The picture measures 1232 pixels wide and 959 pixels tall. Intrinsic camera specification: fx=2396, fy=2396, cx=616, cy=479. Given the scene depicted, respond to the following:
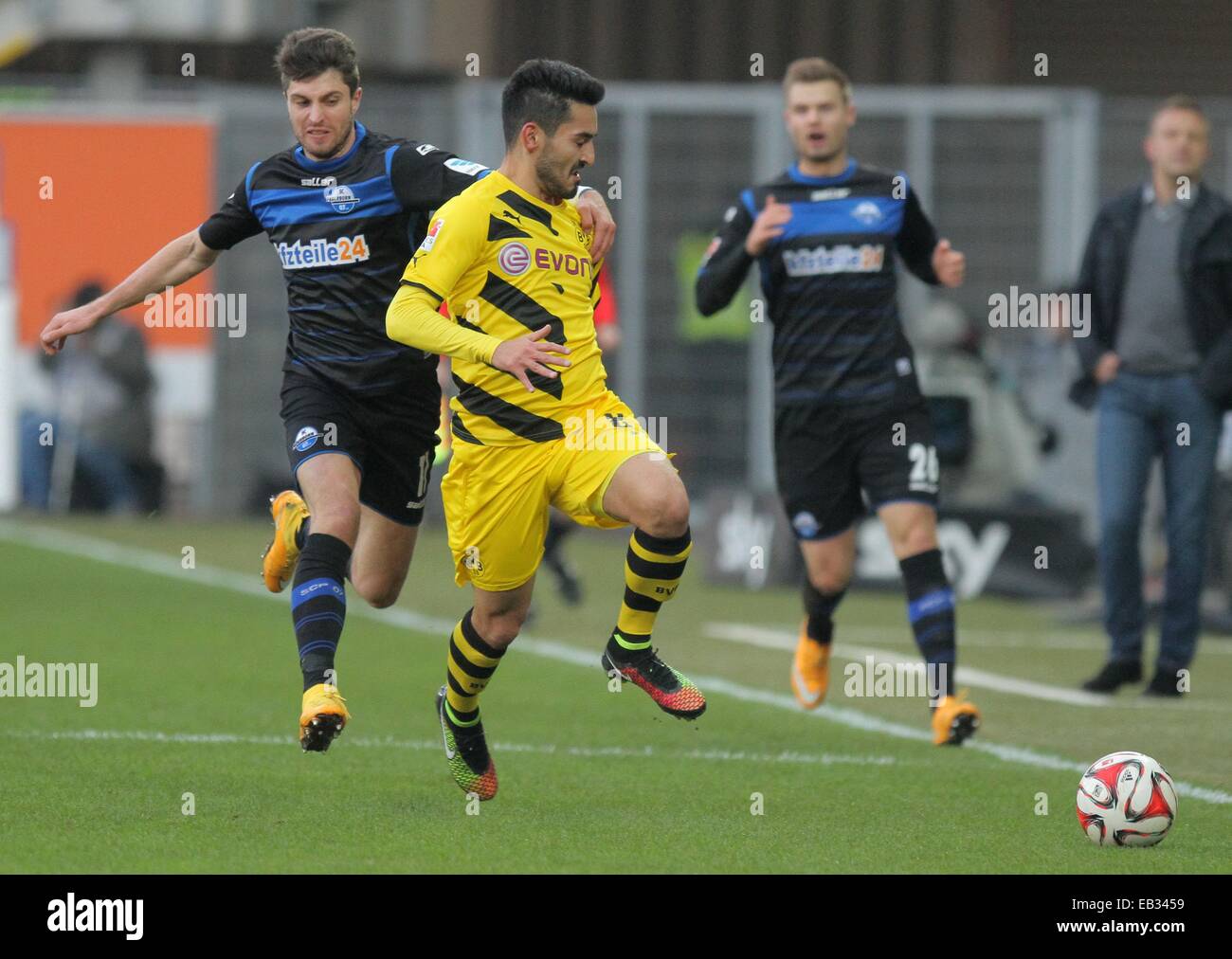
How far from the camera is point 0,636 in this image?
11562 mm

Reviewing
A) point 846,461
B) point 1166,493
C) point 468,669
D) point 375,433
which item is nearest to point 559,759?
point 468,669

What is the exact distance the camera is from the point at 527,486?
6859 mm

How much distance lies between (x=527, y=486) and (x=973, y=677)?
14.8 ft

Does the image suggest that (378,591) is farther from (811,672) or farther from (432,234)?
(811,672)

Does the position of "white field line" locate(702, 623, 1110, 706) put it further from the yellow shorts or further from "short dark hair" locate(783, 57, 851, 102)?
the yellow shorts

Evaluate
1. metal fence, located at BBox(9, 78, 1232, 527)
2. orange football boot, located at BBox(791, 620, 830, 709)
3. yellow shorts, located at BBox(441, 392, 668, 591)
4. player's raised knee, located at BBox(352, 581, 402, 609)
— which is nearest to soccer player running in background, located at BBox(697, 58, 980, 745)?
orange football boot, located at BBox(791, 620, 830, 709)

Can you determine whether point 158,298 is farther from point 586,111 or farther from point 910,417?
point 586,111

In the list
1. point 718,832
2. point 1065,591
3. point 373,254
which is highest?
point 373,254

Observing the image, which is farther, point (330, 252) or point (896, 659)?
point (896, 659)

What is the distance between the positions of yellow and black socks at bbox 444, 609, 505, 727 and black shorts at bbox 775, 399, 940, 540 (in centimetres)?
215

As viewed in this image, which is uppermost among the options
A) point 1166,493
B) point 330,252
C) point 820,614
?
point 330,252

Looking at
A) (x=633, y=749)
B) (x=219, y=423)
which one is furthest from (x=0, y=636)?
(x=219, y=423)
